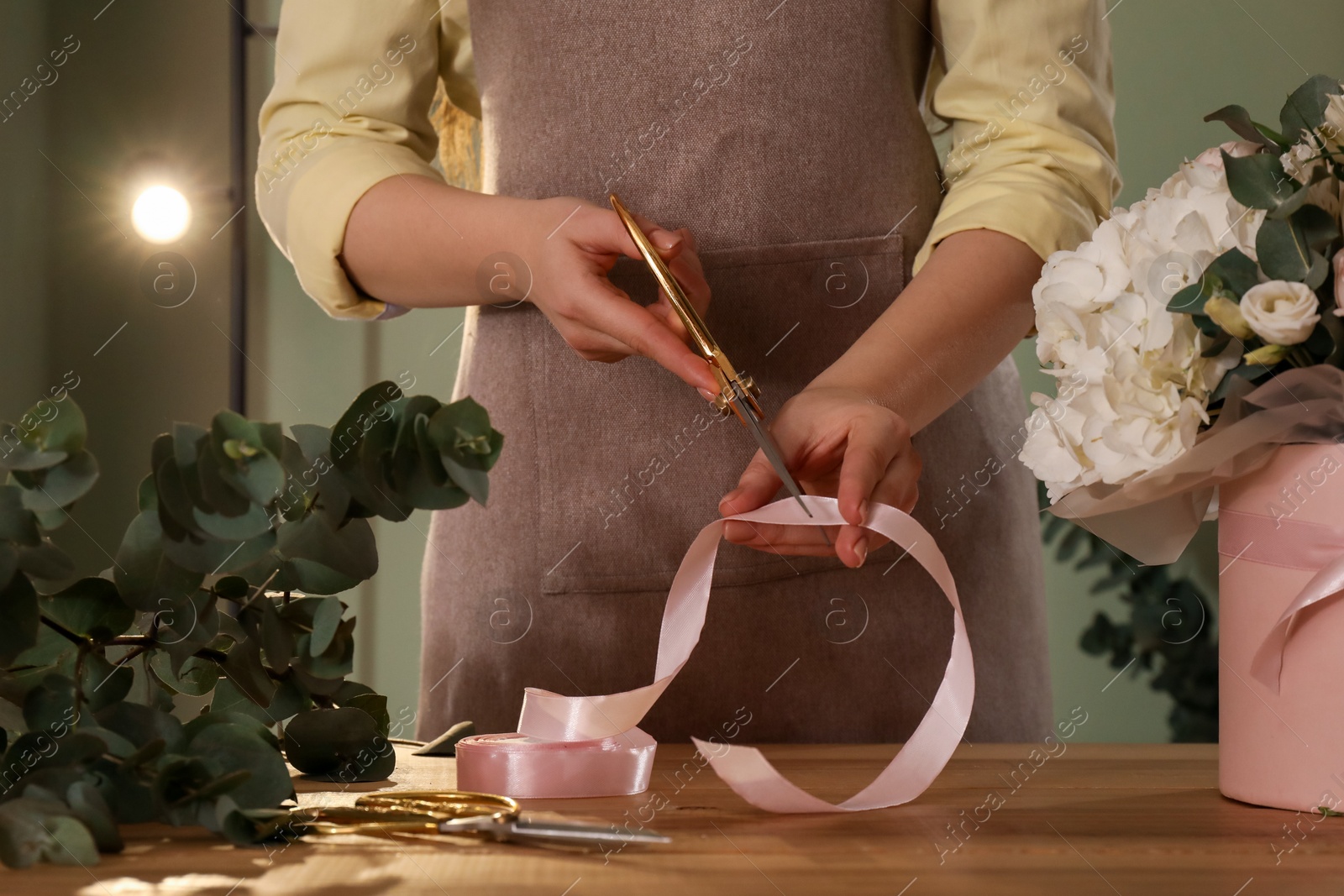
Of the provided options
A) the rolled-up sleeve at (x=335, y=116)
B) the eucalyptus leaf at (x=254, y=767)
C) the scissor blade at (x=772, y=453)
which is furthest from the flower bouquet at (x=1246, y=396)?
the rolled-up sleeve at (x=335, y=116)

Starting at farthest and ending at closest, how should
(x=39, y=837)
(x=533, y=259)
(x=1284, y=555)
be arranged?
1. (x=533, y=259)
2. (x=1284, y=555)
3. (x=39, y=837)

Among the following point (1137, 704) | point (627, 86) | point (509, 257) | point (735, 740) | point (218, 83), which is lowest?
point (1137, 704)

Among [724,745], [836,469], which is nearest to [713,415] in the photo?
[836,469]

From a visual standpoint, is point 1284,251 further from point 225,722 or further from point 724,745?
point 225,722

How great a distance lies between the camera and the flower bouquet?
459 millimetres

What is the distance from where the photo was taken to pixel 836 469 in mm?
632

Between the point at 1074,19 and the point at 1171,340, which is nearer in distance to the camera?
the point at 1171,340

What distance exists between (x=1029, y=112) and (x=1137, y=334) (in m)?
0.40

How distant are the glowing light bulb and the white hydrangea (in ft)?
6.65

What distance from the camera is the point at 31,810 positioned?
0.38m

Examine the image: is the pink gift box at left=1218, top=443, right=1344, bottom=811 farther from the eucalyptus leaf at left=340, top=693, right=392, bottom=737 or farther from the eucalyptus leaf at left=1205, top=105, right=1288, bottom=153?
the eucalyptus leaf at left=340, top=693, right=392, bottom=737

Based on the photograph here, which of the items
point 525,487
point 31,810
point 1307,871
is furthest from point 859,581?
point 31,810

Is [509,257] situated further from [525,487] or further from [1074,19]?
[1074,19]

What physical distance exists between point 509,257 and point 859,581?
0.34 m
